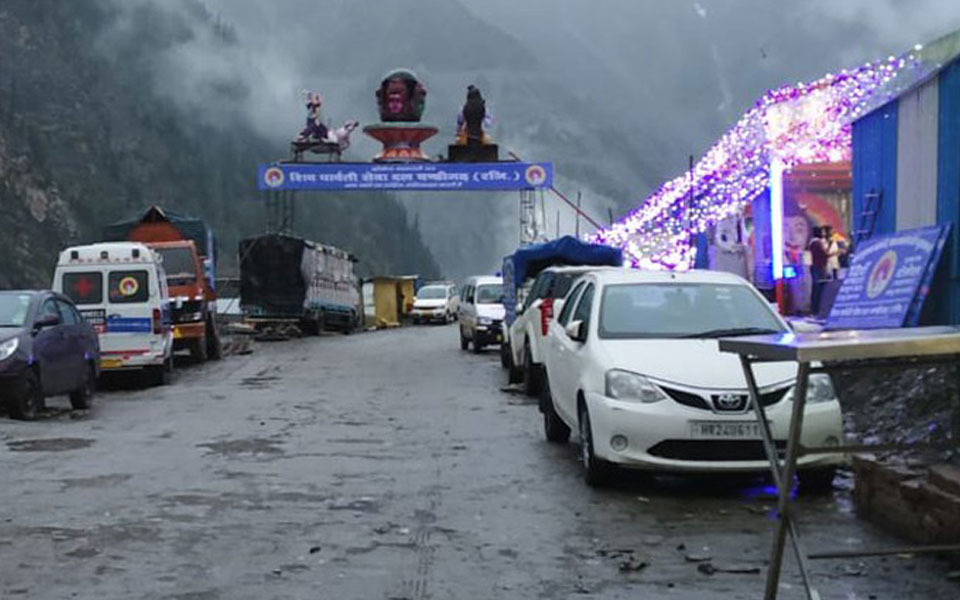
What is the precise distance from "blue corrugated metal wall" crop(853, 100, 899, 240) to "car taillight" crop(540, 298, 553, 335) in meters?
4.72

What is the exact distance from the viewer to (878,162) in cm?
1595

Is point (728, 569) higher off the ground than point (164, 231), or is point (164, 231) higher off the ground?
point (164, 231)

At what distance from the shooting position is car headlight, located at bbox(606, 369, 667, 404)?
8258mm

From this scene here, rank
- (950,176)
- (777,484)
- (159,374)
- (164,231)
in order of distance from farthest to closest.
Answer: (164,231) < (159,374) < (950,176) < (777,484)

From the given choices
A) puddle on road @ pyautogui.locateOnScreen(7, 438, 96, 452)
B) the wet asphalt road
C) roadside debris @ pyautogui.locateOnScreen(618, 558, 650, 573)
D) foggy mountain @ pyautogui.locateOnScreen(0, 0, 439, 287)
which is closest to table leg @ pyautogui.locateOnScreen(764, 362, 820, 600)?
the wet asphalt road

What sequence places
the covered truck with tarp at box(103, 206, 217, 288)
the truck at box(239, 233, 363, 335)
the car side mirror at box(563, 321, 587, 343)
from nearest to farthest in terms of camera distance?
the car side mirror at box(563, 321, 587, 343)
the covered truck with tarp at box(103, 206, 217, 288)
the truck at box(239, 233, 363, 335)

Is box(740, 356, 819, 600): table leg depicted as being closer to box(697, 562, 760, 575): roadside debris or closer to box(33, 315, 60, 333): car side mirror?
box(697, 562, 760, 575): roadside debris

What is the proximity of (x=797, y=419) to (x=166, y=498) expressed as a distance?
5339 millimetres

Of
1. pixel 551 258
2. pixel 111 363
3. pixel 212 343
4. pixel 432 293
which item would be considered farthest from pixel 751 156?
pixel 432 293

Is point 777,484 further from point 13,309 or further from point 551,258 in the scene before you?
point 551,258

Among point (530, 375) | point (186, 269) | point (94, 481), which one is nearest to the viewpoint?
point (94, 481)

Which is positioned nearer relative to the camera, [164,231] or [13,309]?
[13,309]

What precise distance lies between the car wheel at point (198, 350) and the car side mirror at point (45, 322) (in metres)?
9.75

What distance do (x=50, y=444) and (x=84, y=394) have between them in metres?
4.16
